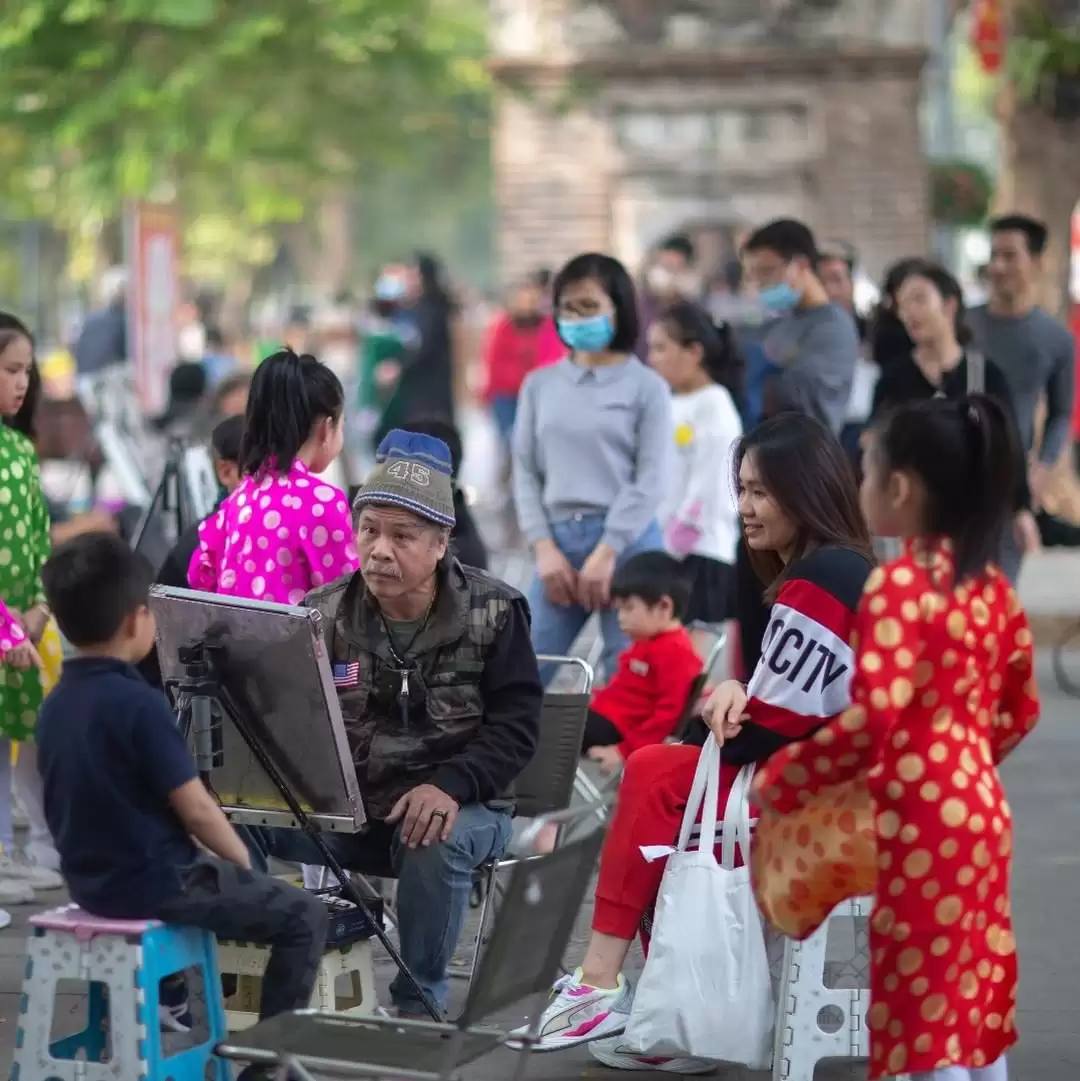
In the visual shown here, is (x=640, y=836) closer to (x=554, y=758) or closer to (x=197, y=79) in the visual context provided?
(x=554, y=758)

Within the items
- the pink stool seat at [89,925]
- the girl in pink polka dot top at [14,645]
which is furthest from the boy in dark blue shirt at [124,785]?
the girl in pink polka dot top at [14,645]

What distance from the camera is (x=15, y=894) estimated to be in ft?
23.3

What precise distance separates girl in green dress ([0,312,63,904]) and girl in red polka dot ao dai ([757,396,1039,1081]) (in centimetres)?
317

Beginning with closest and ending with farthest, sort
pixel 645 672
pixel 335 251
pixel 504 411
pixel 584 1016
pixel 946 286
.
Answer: pixel 584 1016 → pixel 645 672 → pixel 946 286 → pixel 504 411 → pixel 335 251

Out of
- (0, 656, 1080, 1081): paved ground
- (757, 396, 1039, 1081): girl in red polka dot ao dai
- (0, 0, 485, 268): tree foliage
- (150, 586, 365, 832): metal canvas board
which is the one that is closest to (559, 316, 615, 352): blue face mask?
(0, 656, 1080, 1081): paved ground

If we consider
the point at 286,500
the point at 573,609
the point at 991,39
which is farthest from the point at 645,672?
the point at 991,39

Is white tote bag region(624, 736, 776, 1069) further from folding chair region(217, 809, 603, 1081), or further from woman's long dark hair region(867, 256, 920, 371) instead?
woman's long dark hair region(867, 256, 920, 371)

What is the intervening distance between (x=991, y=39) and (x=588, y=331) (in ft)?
31.8

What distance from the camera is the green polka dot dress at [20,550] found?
22.4ft

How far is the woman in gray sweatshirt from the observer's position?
7.55m

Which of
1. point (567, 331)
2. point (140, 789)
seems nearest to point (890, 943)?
point (140, 789)

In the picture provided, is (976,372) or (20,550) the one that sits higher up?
(976,372)

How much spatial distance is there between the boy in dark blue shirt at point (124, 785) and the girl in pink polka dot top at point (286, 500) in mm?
1232

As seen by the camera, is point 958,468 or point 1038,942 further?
point 1038,942
